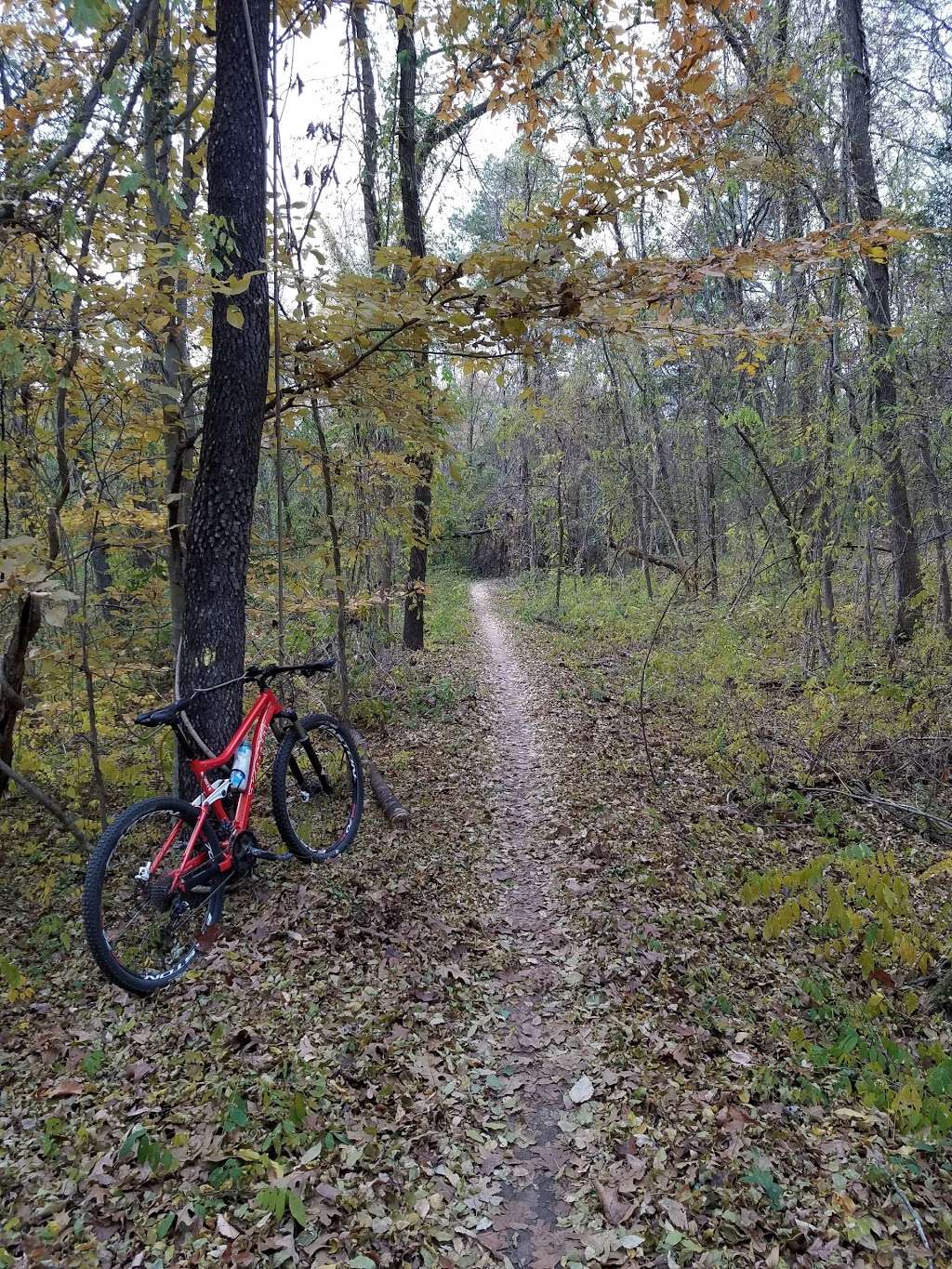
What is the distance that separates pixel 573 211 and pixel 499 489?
24.4 m

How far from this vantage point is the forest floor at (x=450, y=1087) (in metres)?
2.52

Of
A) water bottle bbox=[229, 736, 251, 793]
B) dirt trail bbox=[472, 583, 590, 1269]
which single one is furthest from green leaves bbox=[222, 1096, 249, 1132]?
water bottle bbox=[229, 736, 251, 793]

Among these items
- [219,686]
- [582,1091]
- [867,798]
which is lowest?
[582,1091]

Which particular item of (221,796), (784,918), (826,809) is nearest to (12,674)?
(221,796)

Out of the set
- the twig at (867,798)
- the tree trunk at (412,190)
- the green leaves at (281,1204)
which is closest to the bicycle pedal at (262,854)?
the green leaves at (281,1204)

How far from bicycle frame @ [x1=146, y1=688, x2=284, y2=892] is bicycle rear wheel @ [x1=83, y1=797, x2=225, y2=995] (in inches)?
1.4

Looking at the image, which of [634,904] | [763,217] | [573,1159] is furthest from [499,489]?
[573,1159]

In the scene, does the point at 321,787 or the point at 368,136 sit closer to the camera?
the point at 321,787

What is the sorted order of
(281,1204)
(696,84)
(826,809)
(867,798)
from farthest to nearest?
(826,809)
(867,798)
(696,84)
(281,1204)

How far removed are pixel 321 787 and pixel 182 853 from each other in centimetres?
168

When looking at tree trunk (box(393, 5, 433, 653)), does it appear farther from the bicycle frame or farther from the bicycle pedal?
the bicycle pedal

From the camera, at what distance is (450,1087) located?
10.7 ft

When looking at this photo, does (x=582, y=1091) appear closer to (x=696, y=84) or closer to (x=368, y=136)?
(x=696, y=84)


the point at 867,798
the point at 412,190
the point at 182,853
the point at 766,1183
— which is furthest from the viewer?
the point at 412,190
